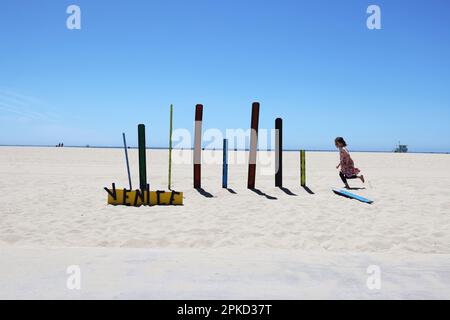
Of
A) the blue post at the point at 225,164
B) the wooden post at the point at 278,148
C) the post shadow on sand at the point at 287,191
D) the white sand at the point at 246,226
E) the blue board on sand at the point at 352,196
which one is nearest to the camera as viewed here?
the white sand at the point at 246,226

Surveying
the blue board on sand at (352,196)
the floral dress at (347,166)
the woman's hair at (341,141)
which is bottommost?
the blue board on sand at (352,196)

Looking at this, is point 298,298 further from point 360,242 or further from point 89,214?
point 89,214

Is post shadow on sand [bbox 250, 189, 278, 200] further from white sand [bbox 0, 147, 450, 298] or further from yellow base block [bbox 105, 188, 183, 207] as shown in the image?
yellow base block [bbox 105, 188, 183, 207]

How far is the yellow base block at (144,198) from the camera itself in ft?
29.5

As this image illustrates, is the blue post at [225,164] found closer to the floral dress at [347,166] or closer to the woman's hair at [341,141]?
the woman's hair at [341,141]

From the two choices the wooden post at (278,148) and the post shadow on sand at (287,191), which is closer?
the post shadow on sand at (287,191)

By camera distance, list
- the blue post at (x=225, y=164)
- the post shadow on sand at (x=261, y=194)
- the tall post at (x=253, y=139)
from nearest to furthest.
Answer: the post shadow on sand at (x=261, y=194)
the blue post at (x=225, y=164)
the tall post at (x=253, y=139)

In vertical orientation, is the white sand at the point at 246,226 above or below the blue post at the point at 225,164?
below

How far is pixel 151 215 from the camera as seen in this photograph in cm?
785

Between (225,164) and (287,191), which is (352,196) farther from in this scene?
(225,164)

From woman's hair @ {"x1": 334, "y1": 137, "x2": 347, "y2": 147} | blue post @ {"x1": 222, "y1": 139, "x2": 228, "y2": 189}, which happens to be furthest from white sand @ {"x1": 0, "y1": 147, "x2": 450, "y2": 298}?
woman's hair @ {"x1": 334, "y1": 137, "x2": 347, "y2": 147}

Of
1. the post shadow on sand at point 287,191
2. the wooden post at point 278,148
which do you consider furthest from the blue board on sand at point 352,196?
the wooden post at point 278,148

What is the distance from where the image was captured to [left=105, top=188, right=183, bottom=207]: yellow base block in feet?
29.5
